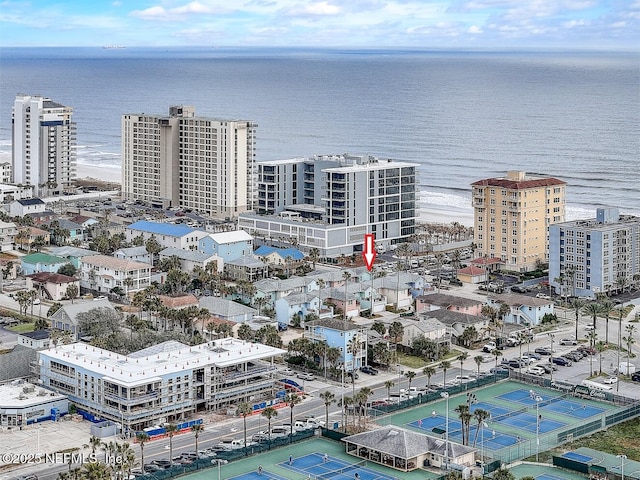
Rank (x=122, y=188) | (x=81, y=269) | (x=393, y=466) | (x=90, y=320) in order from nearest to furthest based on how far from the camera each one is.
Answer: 1. (x=393, y=466)
2. (x=90, y=320)
3. (x=81, y=269)
4. (x=122, y=188)

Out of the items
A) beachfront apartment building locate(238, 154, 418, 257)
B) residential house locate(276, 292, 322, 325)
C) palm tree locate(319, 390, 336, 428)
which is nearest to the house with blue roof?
beachfront apartment building locate(238, 154, 418, 257)

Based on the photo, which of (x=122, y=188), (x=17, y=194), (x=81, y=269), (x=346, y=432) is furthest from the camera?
(x=122, y=188)

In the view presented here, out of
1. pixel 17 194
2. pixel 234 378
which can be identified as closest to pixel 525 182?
pixel 234 378

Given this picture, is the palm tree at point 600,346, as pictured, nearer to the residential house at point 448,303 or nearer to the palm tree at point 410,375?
the residential house at point 448,303

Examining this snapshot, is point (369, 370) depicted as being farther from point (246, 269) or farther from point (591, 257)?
point (591, 257)

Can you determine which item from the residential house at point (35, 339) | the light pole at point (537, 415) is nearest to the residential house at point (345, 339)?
the light pole at point (537, 415)

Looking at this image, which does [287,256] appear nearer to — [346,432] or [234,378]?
[234,378]
